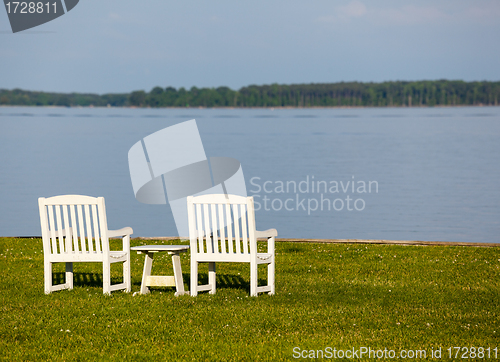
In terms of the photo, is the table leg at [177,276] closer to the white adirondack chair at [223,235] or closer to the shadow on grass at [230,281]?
the white adirondack chair at [223,235]

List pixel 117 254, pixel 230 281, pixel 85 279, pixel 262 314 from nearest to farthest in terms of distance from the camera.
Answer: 1. pixel 262 314
2. pixel 117 254
3. pixel 230 281
4. pixel 85 279

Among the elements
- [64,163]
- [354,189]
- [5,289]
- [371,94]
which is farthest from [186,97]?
[5,289]

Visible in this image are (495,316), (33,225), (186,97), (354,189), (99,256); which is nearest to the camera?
(495,316)

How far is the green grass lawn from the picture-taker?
6344 mm

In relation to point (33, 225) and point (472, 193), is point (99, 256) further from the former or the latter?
point (472, 193)

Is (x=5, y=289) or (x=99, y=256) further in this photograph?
(x=5, y=289)

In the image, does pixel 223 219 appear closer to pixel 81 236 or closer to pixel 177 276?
pixel 177 276

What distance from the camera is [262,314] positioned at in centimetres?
749

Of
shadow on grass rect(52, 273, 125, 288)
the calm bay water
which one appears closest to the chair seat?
shadow on grass rect(52, 273, 125, 288)

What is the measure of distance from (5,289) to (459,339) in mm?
6178

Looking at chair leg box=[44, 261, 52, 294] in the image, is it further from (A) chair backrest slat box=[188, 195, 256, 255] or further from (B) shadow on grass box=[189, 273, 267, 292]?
(B) shadow on grass box=[189, 273, 267, 292]

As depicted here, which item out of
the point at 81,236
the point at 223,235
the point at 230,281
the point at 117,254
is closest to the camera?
the point at 223,235

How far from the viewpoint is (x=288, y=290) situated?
352 inches

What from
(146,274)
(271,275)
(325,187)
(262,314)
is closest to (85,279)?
(146,274)
